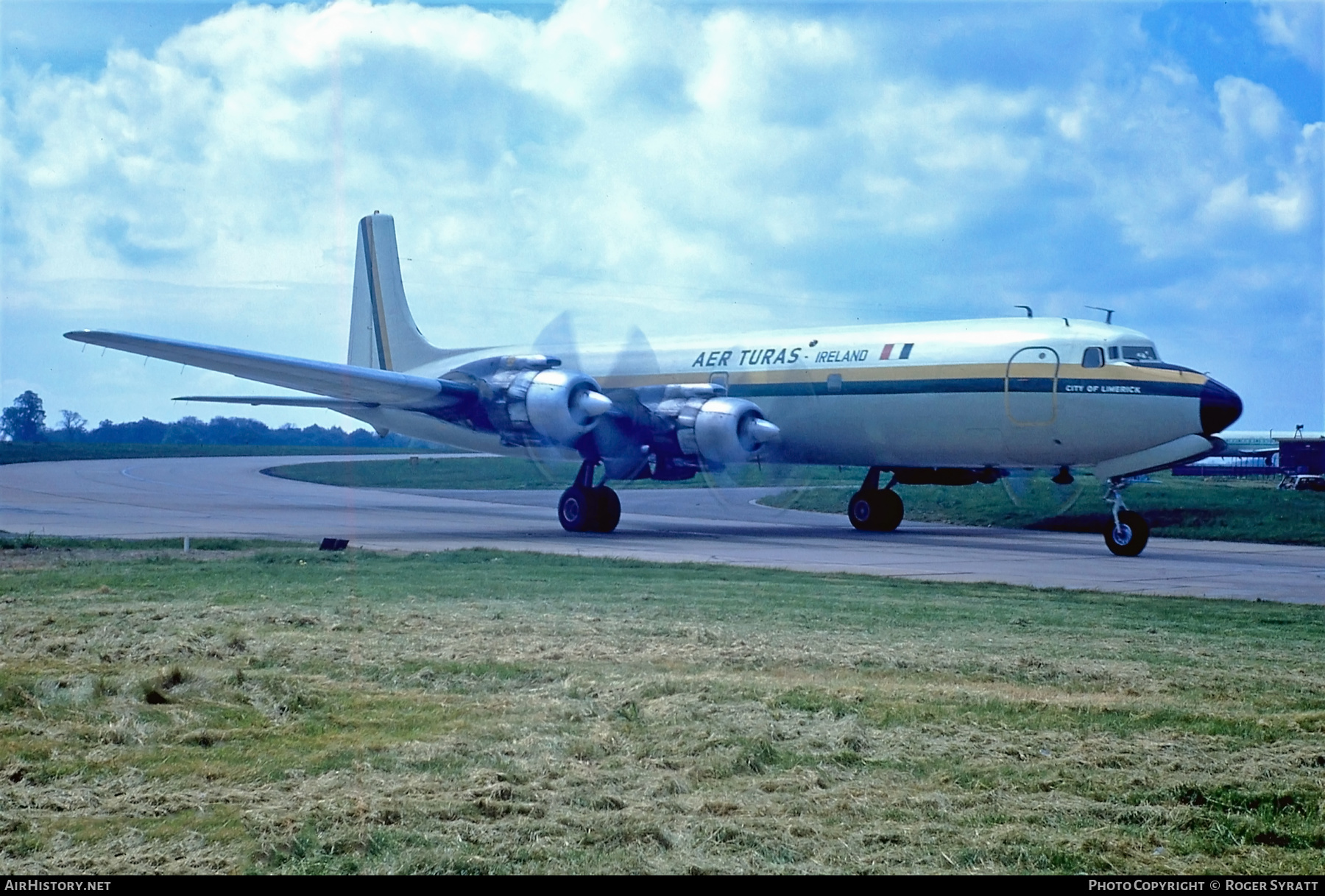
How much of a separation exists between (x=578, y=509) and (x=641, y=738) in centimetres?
1678

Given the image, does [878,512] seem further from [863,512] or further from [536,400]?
[536,400]

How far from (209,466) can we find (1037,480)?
111 feet

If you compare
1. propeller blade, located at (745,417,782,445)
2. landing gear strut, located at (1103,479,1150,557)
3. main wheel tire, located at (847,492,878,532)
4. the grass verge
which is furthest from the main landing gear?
landing gear strut, located at (1103,479,1150,557)

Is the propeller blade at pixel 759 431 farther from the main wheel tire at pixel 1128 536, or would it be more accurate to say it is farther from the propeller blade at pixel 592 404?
the main wheel tire at pixel 1128 536

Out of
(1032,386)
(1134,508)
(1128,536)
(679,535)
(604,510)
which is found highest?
(1032,386)

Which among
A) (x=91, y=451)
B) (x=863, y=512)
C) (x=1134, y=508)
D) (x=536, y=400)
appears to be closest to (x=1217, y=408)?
(x=863, y=512)

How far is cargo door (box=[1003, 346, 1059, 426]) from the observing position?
68.7ft

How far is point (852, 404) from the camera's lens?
23.4 metres

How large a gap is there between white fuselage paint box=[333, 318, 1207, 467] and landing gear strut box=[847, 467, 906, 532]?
1.25 m

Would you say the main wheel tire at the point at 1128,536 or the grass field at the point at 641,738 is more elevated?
the main wheel tire at the point at 1128,536

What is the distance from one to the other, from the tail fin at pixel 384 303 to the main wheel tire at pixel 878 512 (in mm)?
11526

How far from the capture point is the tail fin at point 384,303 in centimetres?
3080

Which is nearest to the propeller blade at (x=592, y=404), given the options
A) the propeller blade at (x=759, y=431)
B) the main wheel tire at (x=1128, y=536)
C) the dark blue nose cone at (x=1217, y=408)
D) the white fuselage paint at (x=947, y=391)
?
the propeller blade at (x=759, y=431)

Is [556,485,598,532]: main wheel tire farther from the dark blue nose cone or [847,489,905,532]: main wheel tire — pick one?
the dark blue nose cone
